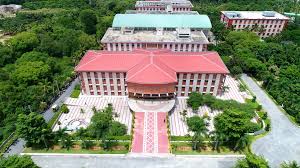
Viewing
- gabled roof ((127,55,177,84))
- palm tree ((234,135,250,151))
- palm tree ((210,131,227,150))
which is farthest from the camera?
gabled roof ((127,55,177,84))

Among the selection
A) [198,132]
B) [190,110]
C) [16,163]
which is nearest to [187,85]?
[190,110]

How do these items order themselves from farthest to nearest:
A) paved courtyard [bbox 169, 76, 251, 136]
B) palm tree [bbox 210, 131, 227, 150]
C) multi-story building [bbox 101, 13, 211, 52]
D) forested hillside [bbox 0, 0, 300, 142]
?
multi-story building [bbox 101, 13, 211, 52] < forested hillside [bbox 0, 0, 300, 142] < paved courtyard [bbox 169, 76, 251, 136] < palm tree [bbox 210, 131, 227, 150]

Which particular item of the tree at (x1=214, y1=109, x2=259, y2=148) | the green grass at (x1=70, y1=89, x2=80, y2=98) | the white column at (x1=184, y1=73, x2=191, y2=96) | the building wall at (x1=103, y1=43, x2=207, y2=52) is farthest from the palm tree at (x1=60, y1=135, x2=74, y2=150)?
the building wall at (x1=103, y1=43, x2=207, y2=52)

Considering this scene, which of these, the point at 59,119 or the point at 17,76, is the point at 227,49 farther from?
the point at 17,76

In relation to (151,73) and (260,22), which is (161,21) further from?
(260,22)

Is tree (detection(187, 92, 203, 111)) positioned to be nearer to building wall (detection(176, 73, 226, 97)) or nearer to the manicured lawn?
building wall (detection(176, 73, 226, 97))

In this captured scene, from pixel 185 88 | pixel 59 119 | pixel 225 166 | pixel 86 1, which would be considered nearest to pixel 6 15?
pixel 86 1

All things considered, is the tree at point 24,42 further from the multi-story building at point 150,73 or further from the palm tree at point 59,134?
the palm tree at point 59,134

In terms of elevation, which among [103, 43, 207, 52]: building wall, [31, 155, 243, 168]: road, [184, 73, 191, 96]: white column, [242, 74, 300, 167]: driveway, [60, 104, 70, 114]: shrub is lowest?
[31, 155, 243, 168]: road

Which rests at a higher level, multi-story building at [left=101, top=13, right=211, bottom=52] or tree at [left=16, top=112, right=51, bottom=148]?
multi-story building at [left=101, top=13, right=211, bottom=52]
